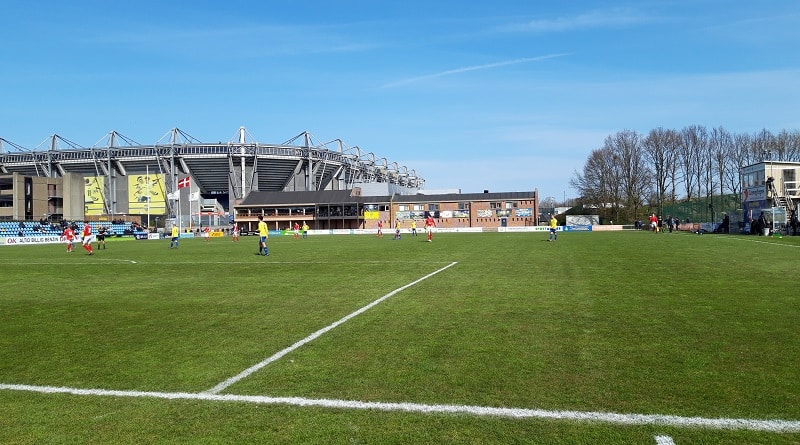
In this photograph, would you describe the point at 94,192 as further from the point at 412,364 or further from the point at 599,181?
the point at 412,364

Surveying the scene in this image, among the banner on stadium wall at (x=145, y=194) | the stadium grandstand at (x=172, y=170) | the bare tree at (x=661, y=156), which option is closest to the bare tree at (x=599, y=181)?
the bare tree at (x=661, y=156)

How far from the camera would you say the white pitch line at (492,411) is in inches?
177

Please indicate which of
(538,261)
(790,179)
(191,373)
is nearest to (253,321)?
(191,373)

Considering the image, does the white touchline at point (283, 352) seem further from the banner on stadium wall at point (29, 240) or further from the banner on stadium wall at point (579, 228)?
the banner on stadium wall at point (579, 228)

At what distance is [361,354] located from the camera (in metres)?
7.06

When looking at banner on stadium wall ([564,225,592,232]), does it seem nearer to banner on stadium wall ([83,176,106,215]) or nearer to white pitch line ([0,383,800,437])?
white pitch line ([0,383,800,437])

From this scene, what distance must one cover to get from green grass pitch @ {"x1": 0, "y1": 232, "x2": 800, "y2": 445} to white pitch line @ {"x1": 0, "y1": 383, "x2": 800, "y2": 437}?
0.02 m

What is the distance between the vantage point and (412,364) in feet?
21.4

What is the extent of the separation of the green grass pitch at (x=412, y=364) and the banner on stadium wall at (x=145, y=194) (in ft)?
→ 392

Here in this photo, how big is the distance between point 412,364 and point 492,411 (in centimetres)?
174

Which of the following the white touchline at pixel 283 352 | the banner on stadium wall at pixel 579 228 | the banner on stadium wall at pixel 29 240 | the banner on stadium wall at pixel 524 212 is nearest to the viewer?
the white touchline at pixel 283 352

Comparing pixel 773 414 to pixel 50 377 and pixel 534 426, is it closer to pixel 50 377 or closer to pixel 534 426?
pixel 534 426

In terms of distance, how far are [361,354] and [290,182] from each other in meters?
136

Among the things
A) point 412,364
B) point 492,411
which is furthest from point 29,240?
point 492,411
